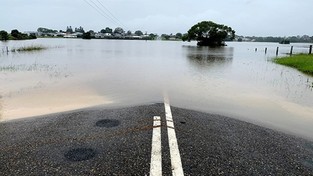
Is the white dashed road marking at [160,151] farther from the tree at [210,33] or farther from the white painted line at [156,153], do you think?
the tree at [210,33]

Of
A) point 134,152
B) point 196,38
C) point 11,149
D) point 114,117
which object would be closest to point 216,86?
point 114,117

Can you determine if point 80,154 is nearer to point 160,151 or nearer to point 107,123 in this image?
point 160,151

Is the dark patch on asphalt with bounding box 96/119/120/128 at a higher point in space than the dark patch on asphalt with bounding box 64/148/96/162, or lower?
lower

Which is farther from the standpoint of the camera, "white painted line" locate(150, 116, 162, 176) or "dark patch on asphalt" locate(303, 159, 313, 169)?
"dark patch on asphalt" locate(303, 159, 313, 169)

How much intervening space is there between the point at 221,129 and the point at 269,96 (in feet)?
22.7

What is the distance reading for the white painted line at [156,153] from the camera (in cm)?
380

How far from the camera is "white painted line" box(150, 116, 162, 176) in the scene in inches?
150

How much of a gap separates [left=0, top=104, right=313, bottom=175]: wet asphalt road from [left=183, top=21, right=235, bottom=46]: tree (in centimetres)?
9598

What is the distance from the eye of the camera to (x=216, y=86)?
1391 cm

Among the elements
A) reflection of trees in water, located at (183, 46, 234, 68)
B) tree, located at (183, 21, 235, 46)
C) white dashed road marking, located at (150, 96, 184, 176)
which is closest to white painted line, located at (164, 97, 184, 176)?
white dashed road marking, located at (150, 96, 184, 176)

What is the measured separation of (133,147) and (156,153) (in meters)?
0.48

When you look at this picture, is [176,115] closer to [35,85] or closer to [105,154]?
[105,154]

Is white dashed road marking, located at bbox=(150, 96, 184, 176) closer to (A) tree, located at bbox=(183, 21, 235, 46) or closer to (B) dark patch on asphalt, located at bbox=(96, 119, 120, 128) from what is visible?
(B) dark patch on asphalt, located at bbox=(96, 119, 120, 128)

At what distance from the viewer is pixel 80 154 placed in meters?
4.32
